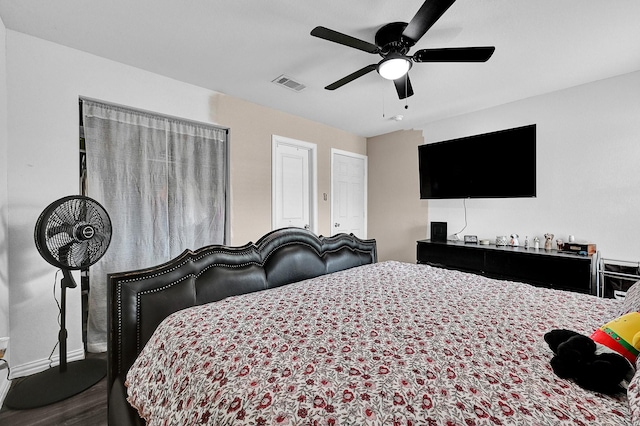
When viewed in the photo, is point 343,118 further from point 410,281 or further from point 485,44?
point 410,281

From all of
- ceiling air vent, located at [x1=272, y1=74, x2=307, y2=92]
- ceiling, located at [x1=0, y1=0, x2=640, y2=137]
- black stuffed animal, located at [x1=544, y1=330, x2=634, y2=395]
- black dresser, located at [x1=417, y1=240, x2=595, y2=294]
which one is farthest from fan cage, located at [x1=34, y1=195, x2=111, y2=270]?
black dresser, located at [x1=417, y1=240, x2=595, y2=294]

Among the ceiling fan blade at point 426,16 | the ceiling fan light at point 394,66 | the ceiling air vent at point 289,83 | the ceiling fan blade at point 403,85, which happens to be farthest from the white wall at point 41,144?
the ceiling fan blade at point 426,16

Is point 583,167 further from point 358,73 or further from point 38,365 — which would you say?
point 38,365

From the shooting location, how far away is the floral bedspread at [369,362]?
750mm

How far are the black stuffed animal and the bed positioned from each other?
0.11ft

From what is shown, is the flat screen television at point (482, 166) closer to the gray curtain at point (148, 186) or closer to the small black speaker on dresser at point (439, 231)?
the small black speaker on dresser at point (439, 231)

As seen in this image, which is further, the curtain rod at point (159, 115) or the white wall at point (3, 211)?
the curtain rod at point (159, 115)

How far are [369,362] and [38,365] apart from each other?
8.80 feet

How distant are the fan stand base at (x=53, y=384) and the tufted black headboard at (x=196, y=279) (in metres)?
0.75

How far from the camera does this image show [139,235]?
2.63 meters

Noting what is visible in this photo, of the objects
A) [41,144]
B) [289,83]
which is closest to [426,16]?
[289,83]

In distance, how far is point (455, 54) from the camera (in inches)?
72.6

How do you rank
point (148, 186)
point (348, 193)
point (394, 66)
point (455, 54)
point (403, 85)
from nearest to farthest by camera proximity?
point (455, 54) < point (394, 66) < point (403, 85) < point (148, 186) < point (348, 193)

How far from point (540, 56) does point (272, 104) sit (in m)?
2.70
